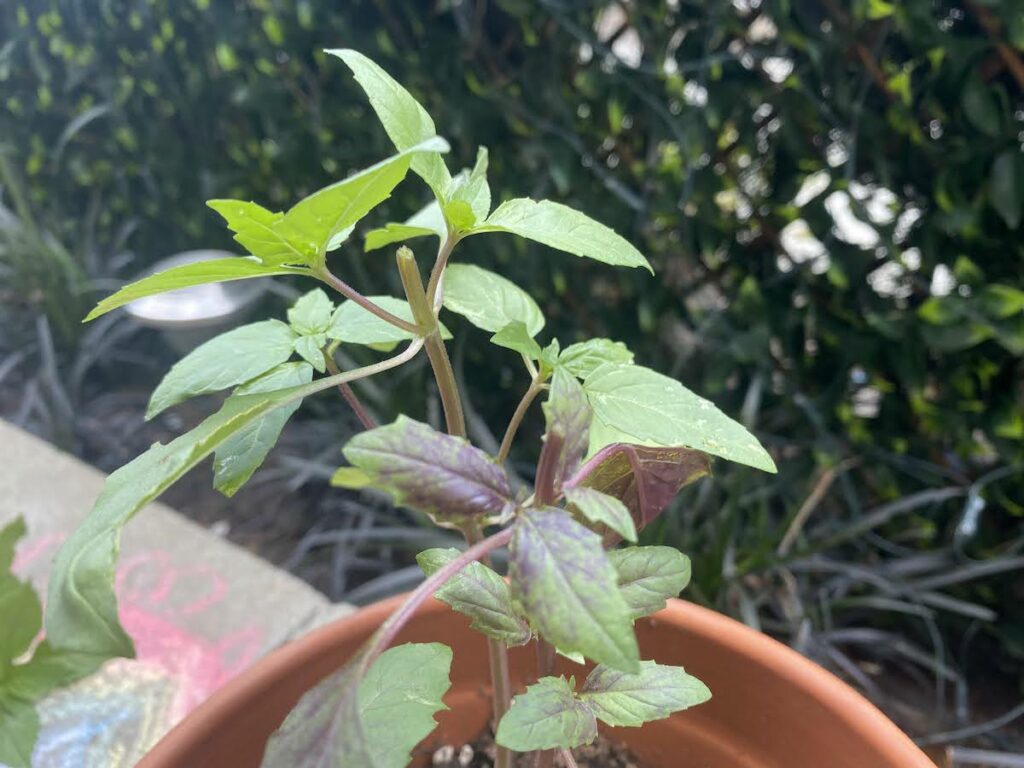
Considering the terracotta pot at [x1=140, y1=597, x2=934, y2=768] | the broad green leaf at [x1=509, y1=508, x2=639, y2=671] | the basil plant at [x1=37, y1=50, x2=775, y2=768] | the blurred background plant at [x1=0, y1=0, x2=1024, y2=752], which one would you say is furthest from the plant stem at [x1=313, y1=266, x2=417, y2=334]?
the blurred background plant at [x1=0, y1=0, x2=1024, y2=752]

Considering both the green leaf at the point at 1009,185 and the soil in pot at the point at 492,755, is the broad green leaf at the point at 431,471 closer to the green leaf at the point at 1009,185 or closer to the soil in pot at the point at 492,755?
the soil in pot at the point at 492,755

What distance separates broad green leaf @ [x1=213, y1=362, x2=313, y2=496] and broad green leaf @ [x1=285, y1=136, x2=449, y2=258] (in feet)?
0.31

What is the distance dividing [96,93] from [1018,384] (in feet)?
5.54

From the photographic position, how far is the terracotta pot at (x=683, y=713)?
48cm

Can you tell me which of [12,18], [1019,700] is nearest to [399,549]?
[1019,700]

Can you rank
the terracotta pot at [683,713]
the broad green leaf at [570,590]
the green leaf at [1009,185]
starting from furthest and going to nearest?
the green leaf at [1009,185]
the terracotta pot at [683,713]
the broad green leaf at [570,590]

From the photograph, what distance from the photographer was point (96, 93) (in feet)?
5.38

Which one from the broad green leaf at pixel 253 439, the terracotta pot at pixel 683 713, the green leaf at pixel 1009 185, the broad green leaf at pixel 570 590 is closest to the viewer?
the broad green leaf at pixel 570 590

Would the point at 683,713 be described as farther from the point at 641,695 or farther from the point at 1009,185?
the point at 1009,185

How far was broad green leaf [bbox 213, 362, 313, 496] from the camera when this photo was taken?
368mm

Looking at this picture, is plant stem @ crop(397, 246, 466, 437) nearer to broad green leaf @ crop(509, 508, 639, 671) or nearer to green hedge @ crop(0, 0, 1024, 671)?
broad green leaf @ crop(509, 508, 639, 671)

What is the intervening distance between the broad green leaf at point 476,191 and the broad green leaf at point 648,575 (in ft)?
0.56

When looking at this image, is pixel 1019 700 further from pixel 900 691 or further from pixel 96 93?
pixel 96 93

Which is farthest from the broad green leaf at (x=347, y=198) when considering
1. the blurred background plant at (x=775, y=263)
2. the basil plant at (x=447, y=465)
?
the blurred background plant at (x=775, y=263)
